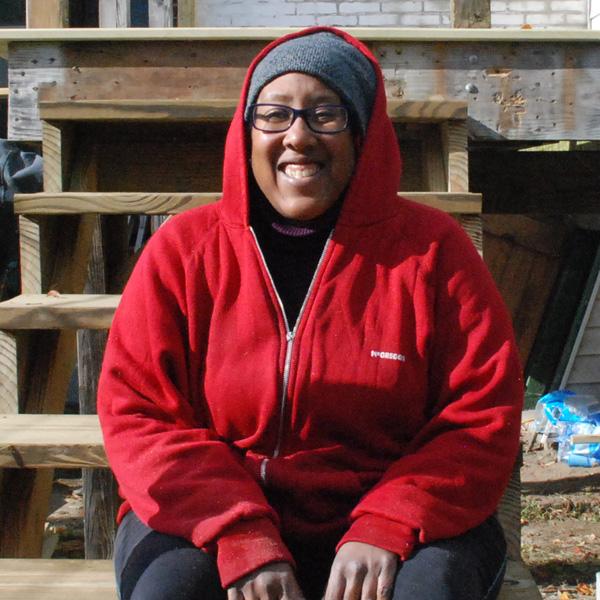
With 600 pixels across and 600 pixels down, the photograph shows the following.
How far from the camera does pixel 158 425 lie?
202 centimetres

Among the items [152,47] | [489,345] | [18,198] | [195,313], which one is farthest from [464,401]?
[152,47]

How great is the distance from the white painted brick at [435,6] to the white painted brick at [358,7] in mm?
303

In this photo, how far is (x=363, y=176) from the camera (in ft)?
7.09

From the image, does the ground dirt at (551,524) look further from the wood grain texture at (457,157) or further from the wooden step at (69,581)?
the wooden step at (69,581)

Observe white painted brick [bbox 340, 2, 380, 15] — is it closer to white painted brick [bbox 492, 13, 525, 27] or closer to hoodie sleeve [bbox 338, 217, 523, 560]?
white painted brick [bbox 492, 13, 525, 27]

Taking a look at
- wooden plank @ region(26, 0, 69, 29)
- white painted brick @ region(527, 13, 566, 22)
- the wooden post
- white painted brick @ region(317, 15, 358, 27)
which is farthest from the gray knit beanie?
white painted brick @ region(527, 13, 566, 22)

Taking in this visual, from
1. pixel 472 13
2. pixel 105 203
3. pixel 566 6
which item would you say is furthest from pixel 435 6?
pixel 105 203

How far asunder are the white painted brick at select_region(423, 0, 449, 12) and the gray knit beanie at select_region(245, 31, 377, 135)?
425cm

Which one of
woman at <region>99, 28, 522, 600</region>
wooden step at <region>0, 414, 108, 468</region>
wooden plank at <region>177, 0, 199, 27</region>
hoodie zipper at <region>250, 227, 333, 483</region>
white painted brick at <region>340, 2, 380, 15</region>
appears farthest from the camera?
white painted brick at <region>340, 2, 380, 15</region>

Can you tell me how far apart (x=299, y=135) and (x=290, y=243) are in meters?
0.24

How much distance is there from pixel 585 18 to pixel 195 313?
5169 millimetres

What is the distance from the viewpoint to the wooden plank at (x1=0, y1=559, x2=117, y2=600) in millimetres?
2148

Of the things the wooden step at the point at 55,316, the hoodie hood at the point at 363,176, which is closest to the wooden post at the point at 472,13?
the hoodie hood at the point at 363,176

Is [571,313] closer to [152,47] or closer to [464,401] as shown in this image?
[152,47]
